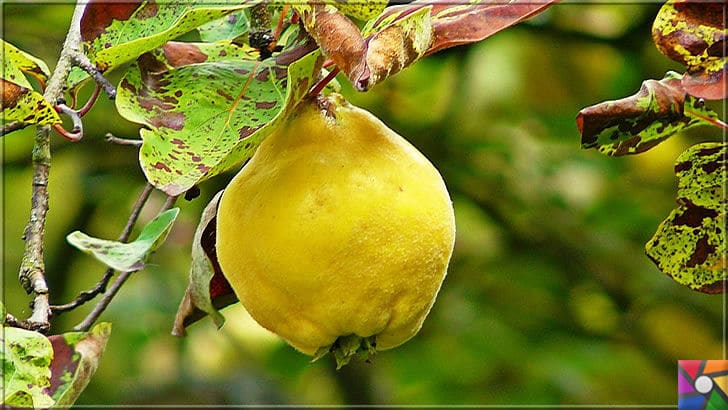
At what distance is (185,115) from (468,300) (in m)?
1.49

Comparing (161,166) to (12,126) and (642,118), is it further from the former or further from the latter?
(642,118)

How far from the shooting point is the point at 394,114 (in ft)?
6.53

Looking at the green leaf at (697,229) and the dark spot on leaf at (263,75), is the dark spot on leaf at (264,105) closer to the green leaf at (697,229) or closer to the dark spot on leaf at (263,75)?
the dark spot on leaf at (263,75)

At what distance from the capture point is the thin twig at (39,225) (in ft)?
2.28

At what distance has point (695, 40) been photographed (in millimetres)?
676

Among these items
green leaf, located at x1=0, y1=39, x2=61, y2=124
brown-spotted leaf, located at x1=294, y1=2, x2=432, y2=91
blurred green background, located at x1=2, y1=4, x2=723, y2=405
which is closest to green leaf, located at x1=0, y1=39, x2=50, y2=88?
green leaf, located at x1=0, y1=39, x2=61, y2=124

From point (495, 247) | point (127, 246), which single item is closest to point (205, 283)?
point (127, 246)

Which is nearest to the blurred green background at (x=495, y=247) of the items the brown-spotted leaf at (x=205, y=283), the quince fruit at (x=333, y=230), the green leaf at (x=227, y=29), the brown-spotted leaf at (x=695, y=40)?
the green leaf at (x=227, y=29)

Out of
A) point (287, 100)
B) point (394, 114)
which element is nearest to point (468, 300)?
point (394, 114)

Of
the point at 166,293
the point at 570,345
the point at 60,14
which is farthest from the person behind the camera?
the point at 166,293

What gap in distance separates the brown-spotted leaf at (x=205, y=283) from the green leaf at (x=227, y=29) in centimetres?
18

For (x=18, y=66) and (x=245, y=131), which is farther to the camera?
(x=18, y=66)

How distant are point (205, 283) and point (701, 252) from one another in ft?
1.29

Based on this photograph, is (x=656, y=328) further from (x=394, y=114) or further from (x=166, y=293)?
(x=166, y=293)
